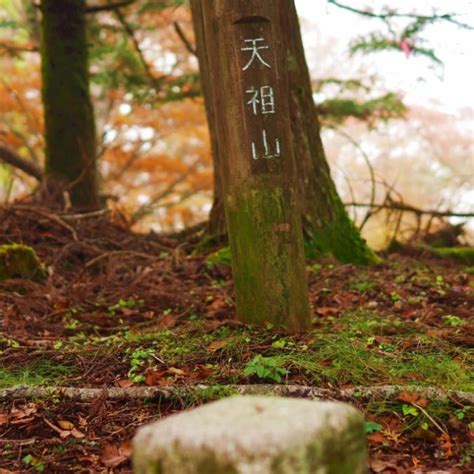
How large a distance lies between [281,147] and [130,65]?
8200 millimetres

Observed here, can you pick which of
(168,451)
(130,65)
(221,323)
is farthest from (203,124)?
(168,451)

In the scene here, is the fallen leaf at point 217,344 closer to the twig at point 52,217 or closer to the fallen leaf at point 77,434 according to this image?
the fallen leaf at point 77,434

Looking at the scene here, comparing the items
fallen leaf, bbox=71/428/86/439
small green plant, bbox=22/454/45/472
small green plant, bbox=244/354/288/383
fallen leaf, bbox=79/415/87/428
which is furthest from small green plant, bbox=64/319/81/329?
small green plant, bbox=22/454/45/472

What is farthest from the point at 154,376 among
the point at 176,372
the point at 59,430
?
the point at 59,430

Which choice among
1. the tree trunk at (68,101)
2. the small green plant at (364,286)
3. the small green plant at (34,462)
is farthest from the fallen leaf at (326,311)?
→ the tree trunk at (68,101)

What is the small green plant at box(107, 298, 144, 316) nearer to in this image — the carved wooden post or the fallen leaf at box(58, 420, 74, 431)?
the carved wooden post

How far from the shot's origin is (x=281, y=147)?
12.9 feet

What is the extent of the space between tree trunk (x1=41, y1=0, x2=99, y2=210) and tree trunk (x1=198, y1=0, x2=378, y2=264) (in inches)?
152

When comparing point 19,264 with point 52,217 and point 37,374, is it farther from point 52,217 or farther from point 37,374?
point 37,374

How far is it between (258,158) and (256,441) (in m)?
2.56

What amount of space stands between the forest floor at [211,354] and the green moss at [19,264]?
0.22 meters

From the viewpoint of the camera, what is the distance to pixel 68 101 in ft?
32.0

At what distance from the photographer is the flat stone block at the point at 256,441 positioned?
152 cm

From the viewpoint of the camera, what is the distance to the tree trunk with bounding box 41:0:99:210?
31.4 ft
